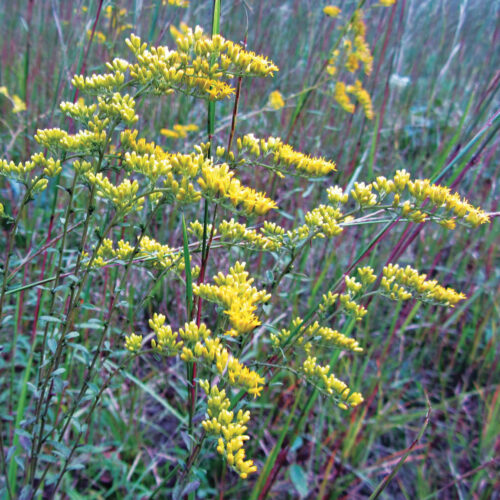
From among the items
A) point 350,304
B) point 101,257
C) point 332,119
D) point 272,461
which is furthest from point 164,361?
point 332,119

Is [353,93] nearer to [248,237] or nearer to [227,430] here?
[248,237]

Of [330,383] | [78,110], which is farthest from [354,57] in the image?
[330,383]

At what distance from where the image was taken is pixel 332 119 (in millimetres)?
3521

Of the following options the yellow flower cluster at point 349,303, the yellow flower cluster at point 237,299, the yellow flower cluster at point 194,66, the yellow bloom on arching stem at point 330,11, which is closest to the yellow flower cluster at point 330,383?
the yellow flower cluster at point 349,303

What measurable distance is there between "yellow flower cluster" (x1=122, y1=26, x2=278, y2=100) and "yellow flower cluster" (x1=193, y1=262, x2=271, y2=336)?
0.45 meters

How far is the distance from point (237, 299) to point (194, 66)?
1.81ft

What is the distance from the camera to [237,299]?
39.6 inches

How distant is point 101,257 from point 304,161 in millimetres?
638

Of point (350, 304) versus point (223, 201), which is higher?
point (223, 201)

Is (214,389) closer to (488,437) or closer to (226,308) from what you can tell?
(226,308)

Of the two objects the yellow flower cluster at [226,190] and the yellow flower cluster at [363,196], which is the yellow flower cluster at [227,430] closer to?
the yellow flower cluster at [226,190]

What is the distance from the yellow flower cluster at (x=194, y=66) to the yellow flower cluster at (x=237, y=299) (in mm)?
455

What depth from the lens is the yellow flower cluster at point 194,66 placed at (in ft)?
3.35

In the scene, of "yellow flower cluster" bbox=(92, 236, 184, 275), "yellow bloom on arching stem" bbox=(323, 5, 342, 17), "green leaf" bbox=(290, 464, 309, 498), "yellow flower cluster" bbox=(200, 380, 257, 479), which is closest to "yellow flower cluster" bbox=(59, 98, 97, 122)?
"yellow flower cluster" bbox=(92, 236, 184, 275)
